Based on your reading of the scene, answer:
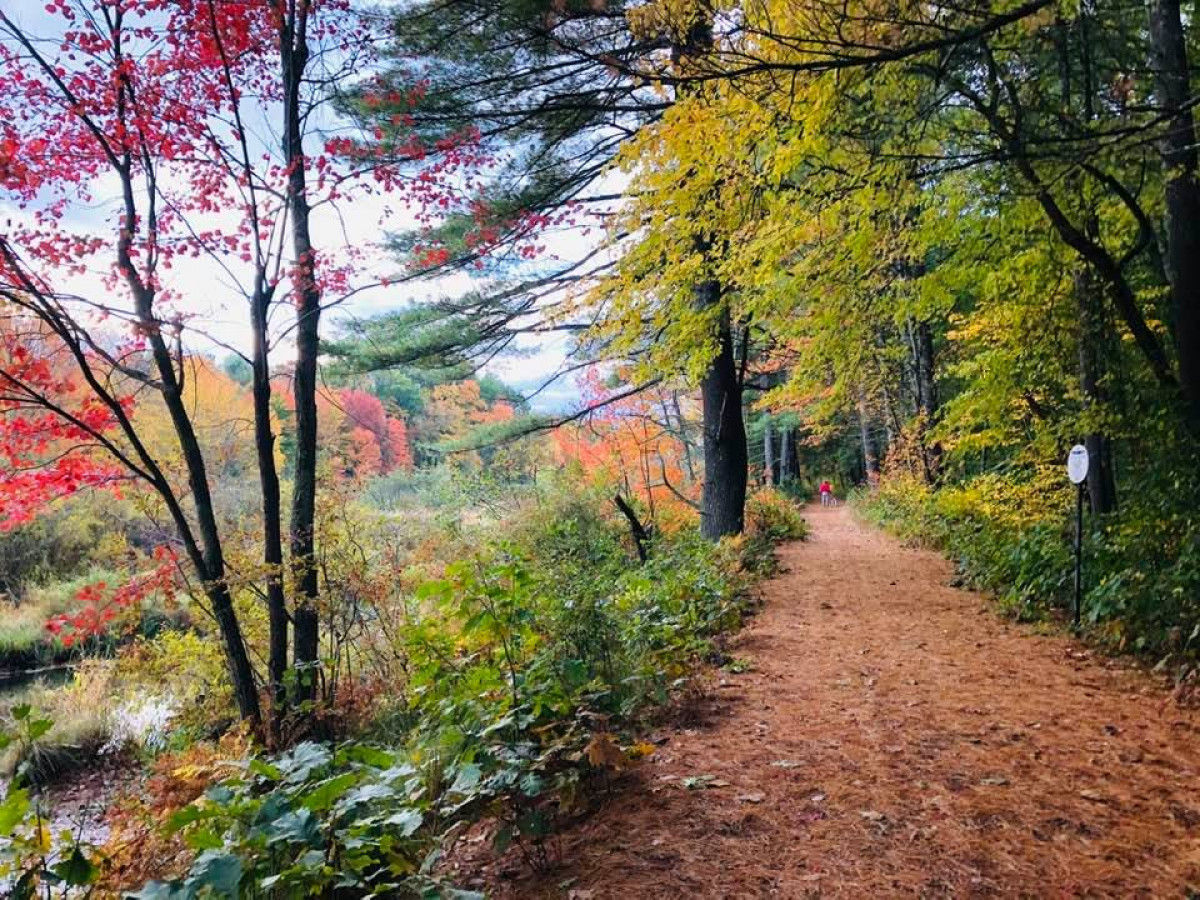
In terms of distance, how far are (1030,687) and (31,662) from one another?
1563 centimetres

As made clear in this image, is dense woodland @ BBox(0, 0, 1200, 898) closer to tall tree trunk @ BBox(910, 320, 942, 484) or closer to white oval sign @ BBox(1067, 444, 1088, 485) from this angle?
white oval sign @ BBox(1067, 444, 1088, 485)

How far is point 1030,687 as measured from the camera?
4113 mm

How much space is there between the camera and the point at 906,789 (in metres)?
2.83

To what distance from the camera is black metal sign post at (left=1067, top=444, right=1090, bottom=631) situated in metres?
4.79

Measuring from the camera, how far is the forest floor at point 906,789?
7.38ft

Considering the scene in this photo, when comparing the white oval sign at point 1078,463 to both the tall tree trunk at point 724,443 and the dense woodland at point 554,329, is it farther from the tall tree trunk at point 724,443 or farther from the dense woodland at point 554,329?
the tall tree trunk at point 724,443

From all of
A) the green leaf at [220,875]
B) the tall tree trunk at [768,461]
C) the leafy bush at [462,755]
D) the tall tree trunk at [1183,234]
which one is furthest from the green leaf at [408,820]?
the tall tree trunk at [768,461]

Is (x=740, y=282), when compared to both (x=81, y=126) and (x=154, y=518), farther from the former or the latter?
(x=154, y=518)

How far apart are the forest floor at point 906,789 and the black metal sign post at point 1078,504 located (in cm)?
39

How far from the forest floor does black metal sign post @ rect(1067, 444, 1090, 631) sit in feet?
1.28

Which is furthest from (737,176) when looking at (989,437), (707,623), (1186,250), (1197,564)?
(989,437)

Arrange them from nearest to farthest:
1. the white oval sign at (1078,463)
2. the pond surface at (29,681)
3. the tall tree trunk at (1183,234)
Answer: the tall tree trunk at (1183,234)
the white oval sign at (1078,463)
the pond surface at (29,681)

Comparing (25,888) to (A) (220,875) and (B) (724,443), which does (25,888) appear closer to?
(A) (220,875)

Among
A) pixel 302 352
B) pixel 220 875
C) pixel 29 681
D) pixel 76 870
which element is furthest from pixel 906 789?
pixel 29 681
